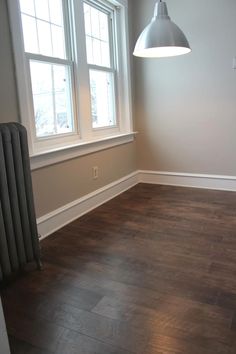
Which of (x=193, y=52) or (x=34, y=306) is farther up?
(x=193, y=52)

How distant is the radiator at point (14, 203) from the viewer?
1812 millimetres

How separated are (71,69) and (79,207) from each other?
1.41 m

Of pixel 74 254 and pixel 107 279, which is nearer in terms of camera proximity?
pixel 107 279

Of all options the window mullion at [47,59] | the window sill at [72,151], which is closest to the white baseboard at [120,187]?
the window sill at [72,151]

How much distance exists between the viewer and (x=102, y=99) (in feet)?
11.9

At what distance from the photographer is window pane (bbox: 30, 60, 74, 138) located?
8.59 ft

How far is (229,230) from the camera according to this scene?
8.68 ft

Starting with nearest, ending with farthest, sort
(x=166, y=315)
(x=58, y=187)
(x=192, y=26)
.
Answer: (x=166, y=315), (x=58, y=187), (x=192, y=26)

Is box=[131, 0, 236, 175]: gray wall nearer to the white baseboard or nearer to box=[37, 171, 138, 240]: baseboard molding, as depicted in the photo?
the white baseboard

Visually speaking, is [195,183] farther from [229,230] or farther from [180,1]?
[180,1]

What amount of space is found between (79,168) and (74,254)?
105 cm

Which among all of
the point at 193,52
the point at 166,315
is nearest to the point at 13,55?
the point at 166,315

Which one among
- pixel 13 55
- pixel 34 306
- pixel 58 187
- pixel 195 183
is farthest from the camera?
pixel 195 183

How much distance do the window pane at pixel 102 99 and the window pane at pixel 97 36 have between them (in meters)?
0.15
